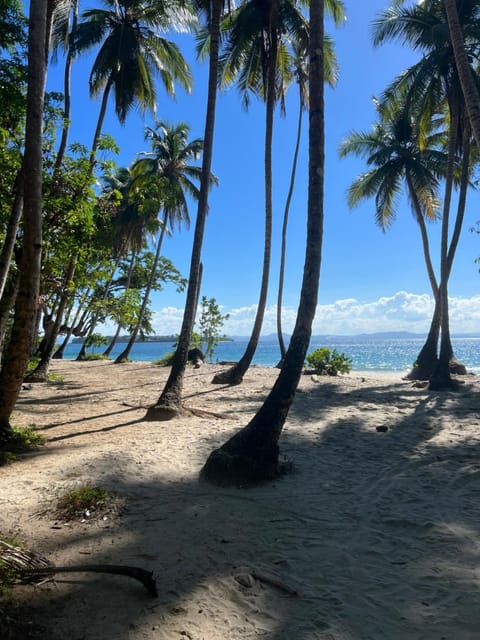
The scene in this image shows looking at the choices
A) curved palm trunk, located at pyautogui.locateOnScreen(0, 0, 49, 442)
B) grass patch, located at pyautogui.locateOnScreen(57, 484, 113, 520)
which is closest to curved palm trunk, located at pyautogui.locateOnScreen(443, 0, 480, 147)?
curved palm trunk, located at pyautogui.locateOnScreen(0, 0, 49, 442)

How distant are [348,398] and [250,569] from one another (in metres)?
7.92

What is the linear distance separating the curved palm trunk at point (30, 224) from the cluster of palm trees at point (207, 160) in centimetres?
2

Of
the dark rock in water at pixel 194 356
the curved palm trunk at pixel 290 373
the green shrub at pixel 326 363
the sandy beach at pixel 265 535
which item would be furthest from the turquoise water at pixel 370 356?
the curved palm trunk at pixel 290 373

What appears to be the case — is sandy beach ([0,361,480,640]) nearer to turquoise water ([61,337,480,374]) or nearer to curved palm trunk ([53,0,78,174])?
curved palm trunk ([53,0,78,174])

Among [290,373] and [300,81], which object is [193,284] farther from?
[300,81]

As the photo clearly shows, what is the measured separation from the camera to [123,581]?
9.14 feet

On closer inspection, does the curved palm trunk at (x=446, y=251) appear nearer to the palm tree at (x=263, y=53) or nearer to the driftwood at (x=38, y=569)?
the palm tree at (x=263, y=53)

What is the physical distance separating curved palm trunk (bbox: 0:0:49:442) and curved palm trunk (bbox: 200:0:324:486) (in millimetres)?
3105

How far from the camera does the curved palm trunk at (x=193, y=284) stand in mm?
8195

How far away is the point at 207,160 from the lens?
8.88 metres

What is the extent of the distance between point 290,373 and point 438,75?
13475mm

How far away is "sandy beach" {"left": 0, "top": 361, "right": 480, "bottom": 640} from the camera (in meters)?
2.48

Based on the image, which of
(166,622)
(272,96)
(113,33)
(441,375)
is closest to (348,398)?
(441,375)

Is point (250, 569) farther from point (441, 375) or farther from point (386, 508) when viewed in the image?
point (441, 375)
